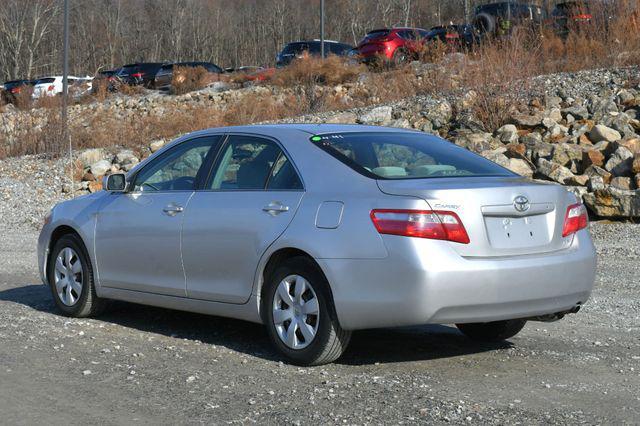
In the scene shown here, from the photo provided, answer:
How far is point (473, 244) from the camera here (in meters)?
6.18

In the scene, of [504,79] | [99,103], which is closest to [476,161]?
[504,79]

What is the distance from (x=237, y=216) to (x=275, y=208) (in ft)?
1.15

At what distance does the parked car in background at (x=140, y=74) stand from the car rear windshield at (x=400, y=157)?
3708cm

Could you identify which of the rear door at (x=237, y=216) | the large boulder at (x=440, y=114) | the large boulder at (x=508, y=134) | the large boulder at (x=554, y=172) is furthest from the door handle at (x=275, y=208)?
the large boulder at (x=440, y=114)

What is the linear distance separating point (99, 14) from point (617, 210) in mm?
79308

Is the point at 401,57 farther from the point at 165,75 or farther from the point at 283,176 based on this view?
the point at 283,176

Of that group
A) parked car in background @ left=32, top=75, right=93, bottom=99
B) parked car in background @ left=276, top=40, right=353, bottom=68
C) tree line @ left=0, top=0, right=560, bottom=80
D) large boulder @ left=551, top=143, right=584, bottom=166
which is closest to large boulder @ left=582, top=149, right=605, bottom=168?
large boulder @ left=551, top=143, right=584, bottom=166

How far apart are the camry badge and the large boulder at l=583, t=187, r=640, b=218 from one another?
8113 mm

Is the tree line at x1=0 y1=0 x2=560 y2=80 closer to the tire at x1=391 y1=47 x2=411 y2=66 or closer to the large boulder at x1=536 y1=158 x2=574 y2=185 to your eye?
the tire at x1=391 y1=47 x2=411 y2=66

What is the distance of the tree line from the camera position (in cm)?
7594

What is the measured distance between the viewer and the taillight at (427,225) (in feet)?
20.0

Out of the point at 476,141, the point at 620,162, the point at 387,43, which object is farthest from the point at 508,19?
the point at 620,162

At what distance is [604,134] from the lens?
55.9ft

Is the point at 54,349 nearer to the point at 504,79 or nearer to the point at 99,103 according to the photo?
the point at 504,79
